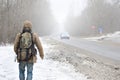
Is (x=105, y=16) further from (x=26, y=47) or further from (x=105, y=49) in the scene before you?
(x=26, y=47)

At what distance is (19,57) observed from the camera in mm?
9516

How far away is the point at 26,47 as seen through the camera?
9.43m

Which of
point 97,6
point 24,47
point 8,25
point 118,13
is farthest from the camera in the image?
point 97,6

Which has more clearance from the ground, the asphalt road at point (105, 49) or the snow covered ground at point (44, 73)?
the snow covered ground at point (44, 73)

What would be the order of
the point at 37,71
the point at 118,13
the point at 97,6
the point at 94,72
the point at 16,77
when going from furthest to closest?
the point at 97,6 < the point at 118,13 < the point at 94,72 < the point at 37,71 < the point at 16,77

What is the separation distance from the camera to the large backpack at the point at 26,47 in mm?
9445

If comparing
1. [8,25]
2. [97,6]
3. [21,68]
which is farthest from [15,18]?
[97,6]

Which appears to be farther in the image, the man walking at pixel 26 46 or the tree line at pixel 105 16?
the tree line at pixel 105 16

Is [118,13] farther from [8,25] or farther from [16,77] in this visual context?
[16,77]

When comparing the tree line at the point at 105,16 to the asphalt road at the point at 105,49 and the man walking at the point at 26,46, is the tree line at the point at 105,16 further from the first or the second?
the man walking at the point at 26,46

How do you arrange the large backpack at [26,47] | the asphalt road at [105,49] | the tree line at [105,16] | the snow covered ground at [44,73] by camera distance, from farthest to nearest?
1. the tree line at [105,16]
2. the asphalt road at [105,49]
3. the snow covered ground at [44,73]
4. the large backpack at [26,47]

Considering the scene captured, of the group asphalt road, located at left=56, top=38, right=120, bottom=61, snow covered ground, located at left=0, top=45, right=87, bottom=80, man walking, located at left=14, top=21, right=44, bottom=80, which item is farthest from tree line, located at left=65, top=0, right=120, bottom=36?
man walking, located at left=14, top=21, right=44, bottom=80

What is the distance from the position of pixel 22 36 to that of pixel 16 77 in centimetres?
349

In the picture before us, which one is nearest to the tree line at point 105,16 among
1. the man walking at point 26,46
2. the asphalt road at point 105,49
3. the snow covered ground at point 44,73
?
the asphalt road at point 105,49
